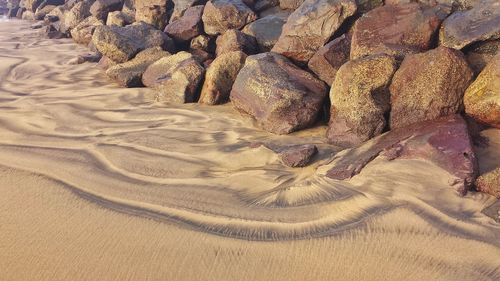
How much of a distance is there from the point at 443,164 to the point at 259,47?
3230 millimetres

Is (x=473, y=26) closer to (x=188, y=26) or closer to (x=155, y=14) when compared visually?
(x=188, y=26)

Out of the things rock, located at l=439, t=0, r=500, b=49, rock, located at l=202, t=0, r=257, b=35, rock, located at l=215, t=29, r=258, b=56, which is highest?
rock, located at l=439, t=0, r=500, b=49

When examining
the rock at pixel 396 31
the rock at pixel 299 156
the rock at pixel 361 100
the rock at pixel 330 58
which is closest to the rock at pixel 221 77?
the rock at pixel 330 58

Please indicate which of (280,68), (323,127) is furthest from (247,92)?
(323,127)

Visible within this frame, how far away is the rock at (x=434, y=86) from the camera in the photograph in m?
3.17

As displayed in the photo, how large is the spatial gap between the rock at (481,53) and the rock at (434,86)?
30 centimetres

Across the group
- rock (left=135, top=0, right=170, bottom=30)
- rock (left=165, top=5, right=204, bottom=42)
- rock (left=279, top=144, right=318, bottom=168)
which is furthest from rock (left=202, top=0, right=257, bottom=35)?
rock (left=279, top=144, right=318, bottom=168)

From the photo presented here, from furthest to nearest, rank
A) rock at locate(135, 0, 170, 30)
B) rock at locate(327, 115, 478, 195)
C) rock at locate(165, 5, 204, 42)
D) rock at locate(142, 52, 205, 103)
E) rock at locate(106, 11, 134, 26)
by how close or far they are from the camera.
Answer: rock at locate(106, 11, 134, 26) → rock at locate(135, 0, 170, 30) → rock at locate(165, 5, 204, 42) → rock at locate(142, 52, 205, 103) → rock at locate(327, 115, 478, 195)

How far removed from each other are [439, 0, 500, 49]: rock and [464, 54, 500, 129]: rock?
0.47 meters

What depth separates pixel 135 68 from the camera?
572 cm

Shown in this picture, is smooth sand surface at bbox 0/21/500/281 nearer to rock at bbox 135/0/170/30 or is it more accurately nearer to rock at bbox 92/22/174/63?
rock at bbox 92/22/174/63

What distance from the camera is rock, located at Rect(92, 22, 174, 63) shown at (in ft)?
19.5

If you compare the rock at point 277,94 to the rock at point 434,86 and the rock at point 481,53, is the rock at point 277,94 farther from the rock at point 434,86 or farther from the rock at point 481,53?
the rock at point 481,53

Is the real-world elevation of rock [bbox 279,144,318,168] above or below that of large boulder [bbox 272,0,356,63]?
below
